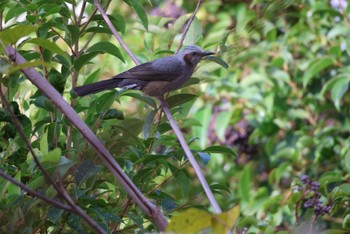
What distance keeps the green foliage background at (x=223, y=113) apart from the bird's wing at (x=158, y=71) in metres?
0.05

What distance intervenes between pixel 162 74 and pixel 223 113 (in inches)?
61.4

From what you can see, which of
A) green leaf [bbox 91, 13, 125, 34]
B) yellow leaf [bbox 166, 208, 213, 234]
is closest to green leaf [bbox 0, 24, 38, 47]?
yellow leaf [bbox 166, 208, 213, 234]

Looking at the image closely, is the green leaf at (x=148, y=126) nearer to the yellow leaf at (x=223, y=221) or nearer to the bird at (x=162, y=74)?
the bird at (x=162, y=74)

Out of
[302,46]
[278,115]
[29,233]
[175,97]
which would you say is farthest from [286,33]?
[29,233]

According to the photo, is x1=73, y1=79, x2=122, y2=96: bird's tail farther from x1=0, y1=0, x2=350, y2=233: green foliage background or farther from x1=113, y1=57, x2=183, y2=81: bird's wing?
x1=113, y1=57, x2=183, y2=81: bird's wing

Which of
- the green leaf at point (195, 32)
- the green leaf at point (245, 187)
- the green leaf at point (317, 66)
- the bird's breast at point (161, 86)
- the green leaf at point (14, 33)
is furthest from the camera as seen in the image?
the green leaf at point (245, 187)

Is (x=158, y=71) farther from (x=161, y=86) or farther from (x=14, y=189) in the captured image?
(x=14, y=189)

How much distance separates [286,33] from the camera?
3.96 meters

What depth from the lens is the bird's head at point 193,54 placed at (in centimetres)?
227

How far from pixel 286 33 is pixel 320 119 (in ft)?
1.85

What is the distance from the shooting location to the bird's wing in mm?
2426

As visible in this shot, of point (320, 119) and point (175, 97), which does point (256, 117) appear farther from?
point (175, 97)

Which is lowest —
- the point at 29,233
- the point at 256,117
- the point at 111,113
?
the point at 29,233

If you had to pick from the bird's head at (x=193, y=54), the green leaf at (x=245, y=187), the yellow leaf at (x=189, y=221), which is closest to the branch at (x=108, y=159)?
the yellow leaf at (x=189, y=221)
